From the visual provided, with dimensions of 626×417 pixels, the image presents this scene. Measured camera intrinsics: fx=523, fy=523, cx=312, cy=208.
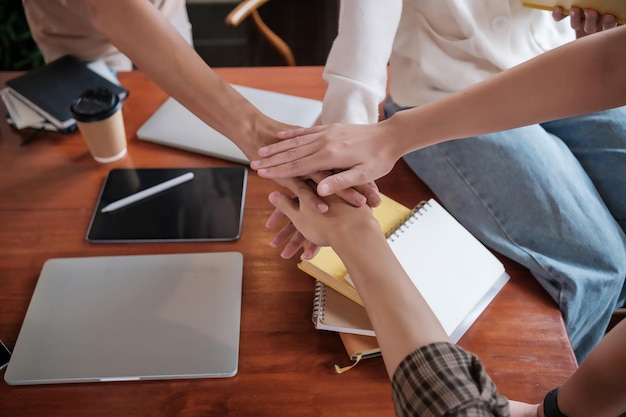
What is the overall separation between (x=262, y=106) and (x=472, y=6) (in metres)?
0.51

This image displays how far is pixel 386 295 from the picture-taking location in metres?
0.75

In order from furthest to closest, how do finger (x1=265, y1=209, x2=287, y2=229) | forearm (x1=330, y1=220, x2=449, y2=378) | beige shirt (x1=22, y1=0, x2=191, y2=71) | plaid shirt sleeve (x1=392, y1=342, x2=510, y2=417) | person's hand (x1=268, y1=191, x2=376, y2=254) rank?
beige shirt (x1=22, y1=0, x2=191, y2=71)
finger (x1=265, y1=209, x2=287, y2=229)
person's hand (x1=268, y1=191, x2=376, y2=254)
forearm (x1=330, y1=220, x2=449, y2=378)
plaid shirt sleeve (x1=392, y1=342, x2=510, y2=417)

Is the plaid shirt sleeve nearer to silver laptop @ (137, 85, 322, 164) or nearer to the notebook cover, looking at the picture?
the notebook cover

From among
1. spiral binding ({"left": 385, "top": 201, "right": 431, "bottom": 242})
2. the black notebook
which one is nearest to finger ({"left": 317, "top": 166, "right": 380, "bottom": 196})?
spiral binding ({"left": 385, "top": 201, "right": 431, "bottom": 242})

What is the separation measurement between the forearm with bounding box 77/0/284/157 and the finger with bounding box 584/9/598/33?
2.11 feet

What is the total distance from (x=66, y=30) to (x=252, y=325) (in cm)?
94

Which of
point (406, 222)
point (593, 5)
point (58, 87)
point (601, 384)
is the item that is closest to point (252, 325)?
point (406, 222)

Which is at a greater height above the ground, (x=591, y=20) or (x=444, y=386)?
(x=591, y=20)

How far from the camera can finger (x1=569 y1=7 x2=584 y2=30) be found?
3.37 feet

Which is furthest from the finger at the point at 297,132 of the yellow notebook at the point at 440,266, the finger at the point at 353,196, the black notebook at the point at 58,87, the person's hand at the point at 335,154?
the black notebook at the point at 58,87

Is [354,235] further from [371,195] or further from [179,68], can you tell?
[179,68]

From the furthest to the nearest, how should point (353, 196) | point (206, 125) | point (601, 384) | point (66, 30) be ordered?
point (66, 30), point (206, 125), point (353, 196), point (601, 384)

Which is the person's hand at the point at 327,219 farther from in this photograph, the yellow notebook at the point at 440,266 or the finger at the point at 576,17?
the finger at the point at 576,17

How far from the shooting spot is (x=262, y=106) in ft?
4.11
